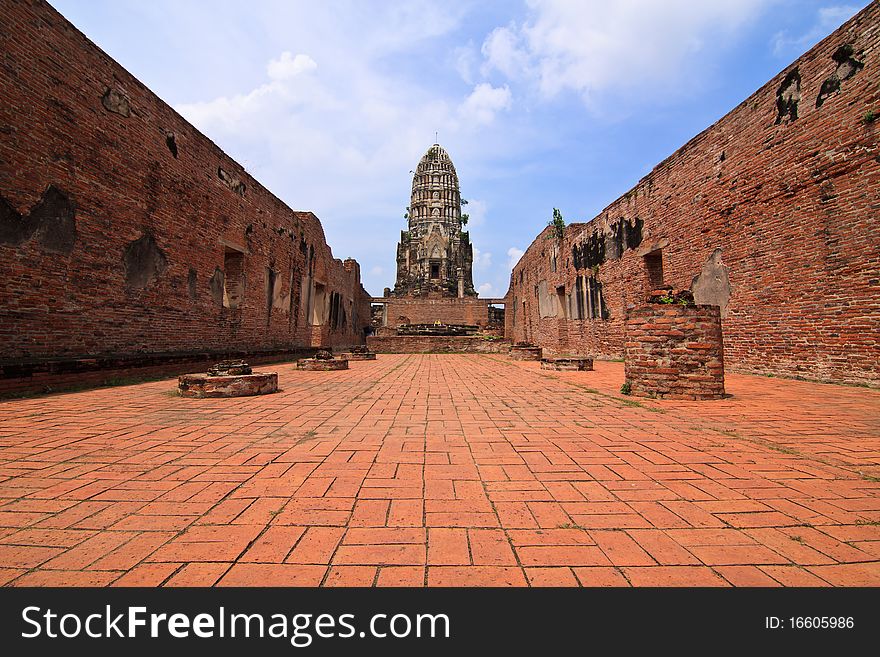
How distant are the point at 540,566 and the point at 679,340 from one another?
4.45 metres

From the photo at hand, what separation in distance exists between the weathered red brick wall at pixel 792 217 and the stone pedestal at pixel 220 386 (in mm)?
6410

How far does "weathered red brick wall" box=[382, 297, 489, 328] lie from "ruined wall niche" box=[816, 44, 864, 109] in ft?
89.5

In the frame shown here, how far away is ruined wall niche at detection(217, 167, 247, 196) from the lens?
9688 mm

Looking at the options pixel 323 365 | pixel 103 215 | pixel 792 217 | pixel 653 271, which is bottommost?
pixel 323 365

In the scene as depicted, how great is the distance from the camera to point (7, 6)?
494cm

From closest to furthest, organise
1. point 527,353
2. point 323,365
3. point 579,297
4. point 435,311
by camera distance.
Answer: point 323,365
point 527,353
point 579,297
point 435,311

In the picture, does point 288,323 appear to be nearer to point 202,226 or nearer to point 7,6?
point 202,226

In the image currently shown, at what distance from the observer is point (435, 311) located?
110ft

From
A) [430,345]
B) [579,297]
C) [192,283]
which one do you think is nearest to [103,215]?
[192,283]

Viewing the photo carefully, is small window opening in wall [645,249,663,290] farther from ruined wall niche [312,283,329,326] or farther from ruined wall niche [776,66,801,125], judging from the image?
ruined wall niche [312,283,329,326]

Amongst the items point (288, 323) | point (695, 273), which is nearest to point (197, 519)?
point (695, 273)

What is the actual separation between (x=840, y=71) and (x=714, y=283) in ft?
12.5

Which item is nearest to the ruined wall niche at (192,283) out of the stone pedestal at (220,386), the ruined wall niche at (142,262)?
the ruined wall niche at (142,262)

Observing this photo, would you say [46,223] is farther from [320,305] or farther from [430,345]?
[430,345]
